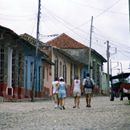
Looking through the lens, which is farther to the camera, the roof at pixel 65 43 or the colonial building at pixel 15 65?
the roof at pixel 65 43

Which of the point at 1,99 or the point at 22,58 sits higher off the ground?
the point at 22,58

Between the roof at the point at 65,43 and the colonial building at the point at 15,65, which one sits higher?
the roof at the point at 65,43

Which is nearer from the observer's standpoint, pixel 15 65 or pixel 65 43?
pixel 15 65

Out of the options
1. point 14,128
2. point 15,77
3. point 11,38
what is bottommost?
point 14,128

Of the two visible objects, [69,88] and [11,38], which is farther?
[69,88]

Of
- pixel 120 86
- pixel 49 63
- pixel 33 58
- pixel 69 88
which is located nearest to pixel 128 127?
pixel 120 86

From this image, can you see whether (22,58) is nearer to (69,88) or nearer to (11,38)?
(11,38)

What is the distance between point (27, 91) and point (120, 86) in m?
12.6

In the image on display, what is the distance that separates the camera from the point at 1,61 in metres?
36.6

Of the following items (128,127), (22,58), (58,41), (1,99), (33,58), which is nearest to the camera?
(128,127)

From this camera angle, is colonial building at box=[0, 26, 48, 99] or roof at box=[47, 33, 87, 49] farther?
roof at box=[47, 33, 87, 49]

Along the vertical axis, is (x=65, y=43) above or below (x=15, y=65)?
above

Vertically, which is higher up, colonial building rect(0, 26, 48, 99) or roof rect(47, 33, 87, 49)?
roof rect(47, 33, 87, 49)

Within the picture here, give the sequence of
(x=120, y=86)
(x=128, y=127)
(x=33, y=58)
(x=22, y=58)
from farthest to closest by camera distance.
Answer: (x=33, y=58), (x=22, y=58), (x=120, y=86), (x=128, y=127)
